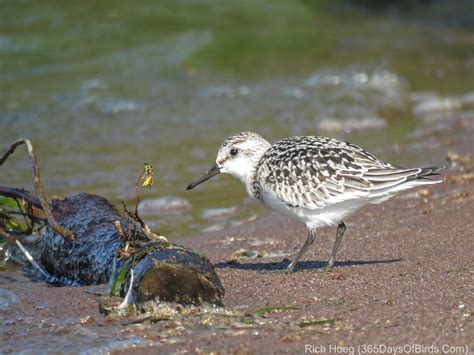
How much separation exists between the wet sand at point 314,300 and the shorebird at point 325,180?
16.0 inches

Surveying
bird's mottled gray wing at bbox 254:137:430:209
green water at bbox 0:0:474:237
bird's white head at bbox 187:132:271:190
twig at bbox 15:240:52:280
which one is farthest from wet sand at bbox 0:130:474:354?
green water at bbox 0:0:474:237

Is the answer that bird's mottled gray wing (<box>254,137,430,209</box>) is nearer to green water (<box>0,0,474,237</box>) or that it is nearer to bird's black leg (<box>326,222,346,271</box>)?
bird's black leg (<box>326,222,346,271</box>)

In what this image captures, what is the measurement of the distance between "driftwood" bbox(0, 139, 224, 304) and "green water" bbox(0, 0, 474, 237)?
147cm

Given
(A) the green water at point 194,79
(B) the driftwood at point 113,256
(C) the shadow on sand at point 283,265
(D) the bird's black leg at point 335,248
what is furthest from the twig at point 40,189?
(A) the green water at point 194,79

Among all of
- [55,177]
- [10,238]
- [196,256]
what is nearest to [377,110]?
[55,177]

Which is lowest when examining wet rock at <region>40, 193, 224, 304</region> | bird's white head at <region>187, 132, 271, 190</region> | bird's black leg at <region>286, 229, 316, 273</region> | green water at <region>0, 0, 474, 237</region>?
green water at <region>0, 0, 474, 237</region>

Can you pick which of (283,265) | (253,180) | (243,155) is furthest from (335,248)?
(243,155)

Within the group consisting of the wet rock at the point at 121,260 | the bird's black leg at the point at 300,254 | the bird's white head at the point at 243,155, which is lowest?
the bird's black leg at the point at 300,254

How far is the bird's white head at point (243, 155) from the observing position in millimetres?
6789

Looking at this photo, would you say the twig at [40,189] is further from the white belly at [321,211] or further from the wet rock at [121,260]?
the white belly at [321,211]

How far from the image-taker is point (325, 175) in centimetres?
618

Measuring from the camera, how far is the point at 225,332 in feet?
15.8

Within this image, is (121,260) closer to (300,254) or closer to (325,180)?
(300,254)

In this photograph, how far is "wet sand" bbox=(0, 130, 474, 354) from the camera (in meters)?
4.65
